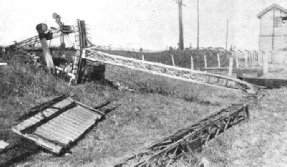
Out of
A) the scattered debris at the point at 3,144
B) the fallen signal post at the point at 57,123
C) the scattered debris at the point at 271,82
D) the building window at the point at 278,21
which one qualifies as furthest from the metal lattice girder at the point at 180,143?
the building window at the point at 278,21

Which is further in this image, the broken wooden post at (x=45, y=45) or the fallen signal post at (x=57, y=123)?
the broken wooden post at (x=45, y=45)

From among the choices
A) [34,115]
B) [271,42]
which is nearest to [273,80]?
[34,115]

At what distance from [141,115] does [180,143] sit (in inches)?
265

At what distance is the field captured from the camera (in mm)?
9969

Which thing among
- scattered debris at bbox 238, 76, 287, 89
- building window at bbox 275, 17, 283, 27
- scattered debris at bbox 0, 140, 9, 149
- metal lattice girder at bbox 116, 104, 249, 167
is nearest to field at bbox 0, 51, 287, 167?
metal lattice girder at bbox 116, 104, 249, 167

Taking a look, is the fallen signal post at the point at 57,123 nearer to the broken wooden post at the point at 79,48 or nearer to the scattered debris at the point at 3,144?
the scattered debris at the point at 3,144

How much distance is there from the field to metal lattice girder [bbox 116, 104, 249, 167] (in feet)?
1.06

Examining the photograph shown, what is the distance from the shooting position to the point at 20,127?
11.1 meters

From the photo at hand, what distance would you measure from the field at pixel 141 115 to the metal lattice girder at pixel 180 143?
0.32 m

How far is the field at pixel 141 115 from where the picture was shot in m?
9.97

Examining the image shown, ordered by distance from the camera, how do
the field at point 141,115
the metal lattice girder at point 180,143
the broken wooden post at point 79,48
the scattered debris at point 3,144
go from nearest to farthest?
the metal lattice girder at point 180,143 → the field at point 141,115 → the scattered debris at point 3,144 → the broken wooden post at point 79,48

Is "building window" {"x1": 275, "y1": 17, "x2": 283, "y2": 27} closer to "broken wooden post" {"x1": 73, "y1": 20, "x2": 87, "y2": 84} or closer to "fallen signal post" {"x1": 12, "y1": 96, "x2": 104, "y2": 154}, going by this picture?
"broken wooden post" {"x1": 73, "y1": 20, "x2": 87, "y2": 84}

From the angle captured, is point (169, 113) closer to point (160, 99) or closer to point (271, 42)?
point (160, 99)

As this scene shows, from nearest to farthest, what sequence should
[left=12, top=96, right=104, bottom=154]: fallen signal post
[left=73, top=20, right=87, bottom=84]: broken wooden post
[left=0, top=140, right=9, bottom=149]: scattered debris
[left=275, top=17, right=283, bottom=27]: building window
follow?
[left=0, top=140, right=9, bottom=149]: scattered debris, [left=12, top=96, right=104, bottom=154]: fallen signal post, [left=73, top=20, right=87, bottom=84]: broken wooden post, [left=275, top=17, right=283, bottom=27]: building window
